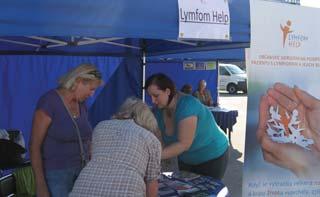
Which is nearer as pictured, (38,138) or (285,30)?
(38,138)

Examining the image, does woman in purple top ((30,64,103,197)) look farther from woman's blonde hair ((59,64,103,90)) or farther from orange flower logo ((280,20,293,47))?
orange flower logo ((280,20,293,47))

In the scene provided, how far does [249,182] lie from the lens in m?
2.87

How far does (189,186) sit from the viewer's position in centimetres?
287

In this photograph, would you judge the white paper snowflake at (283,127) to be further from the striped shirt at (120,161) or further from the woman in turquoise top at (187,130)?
the striped shirt at (120,161)

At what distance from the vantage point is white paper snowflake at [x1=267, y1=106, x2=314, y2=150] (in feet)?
9.36

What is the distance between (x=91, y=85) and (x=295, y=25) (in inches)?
51.5

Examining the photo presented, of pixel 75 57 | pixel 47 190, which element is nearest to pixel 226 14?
pixel 47 190

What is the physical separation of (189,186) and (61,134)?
2.86ft

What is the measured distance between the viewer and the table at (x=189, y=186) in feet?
9.04

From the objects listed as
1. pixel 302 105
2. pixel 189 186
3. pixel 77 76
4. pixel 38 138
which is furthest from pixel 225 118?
pixel 38 138

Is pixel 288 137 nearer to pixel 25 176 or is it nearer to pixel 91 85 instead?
pixel 91 85

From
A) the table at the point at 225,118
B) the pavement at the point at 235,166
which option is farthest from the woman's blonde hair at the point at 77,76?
the table at the point at 225,118

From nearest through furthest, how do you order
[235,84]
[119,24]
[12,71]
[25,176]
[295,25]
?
[119,24], [295,25], [25,176], [12,71], [235,84]

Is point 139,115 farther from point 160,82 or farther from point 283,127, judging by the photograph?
point 283,127
